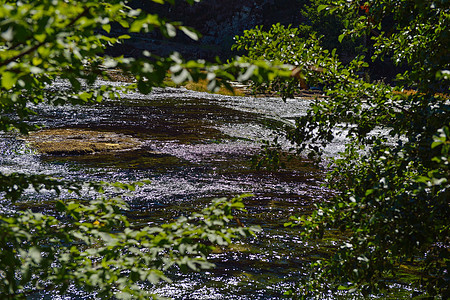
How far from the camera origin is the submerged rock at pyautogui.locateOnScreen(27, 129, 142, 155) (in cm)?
1310

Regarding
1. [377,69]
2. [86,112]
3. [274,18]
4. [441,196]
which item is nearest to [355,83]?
[441,196]

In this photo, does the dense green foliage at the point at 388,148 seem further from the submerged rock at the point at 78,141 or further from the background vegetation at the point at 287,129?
the submerged rock at the point at 78,141

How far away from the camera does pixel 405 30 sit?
4.28 m

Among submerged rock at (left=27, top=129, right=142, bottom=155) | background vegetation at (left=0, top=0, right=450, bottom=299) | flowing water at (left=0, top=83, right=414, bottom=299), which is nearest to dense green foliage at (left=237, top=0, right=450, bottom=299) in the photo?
background vegetation at (left=0, top=0, right=450, bottom=299)

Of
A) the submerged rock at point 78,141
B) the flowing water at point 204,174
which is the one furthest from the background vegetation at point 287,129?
the submerged rock at point 78,141

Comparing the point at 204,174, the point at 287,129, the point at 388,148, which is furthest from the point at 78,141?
the point at 388,148

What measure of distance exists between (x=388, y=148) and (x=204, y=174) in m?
8.64

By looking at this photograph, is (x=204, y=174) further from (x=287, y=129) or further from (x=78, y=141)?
(x=287, y=129)

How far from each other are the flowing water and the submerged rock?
411 millimetres

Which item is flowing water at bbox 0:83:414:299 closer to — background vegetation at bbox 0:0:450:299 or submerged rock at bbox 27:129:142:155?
submerged rock at bbox 27:129:142:155

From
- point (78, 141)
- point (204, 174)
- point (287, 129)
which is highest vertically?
point (287, 129)

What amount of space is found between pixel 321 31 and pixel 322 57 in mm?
45470

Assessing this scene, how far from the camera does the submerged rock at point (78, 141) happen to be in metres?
13.1

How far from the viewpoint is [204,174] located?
1180 centimetres
